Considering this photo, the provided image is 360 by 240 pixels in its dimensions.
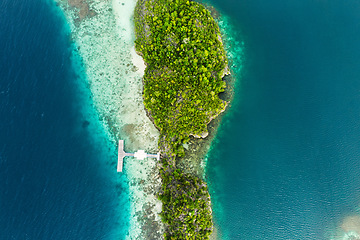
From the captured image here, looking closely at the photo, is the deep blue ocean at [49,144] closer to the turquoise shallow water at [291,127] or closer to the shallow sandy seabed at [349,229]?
the turquoise shallow water at [291,127]

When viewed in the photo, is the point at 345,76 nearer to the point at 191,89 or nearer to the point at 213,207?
the point at 191,89

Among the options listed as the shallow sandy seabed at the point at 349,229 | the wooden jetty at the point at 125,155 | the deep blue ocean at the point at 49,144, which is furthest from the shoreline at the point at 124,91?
the shallow sandy seabed at the point at 349,229

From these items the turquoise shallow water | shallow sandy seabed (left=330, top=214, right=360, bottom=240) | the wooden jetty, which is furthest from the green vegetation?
shallow sandy seabed (left=330, top=214, right=360, bottom=240)

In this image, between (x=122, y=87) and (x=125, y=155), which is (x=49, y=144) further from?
(x=122, y=87)

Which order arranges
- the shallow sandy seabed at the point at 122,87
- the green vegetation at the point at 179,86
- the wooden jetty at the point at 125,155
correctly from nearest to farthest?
the green vegetation at the point at 179,86, the wooden jetty at the point at 125,155, the shallow sandy seabed at the point at 122,87

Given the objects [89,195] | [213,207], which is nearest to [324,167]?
[213,207]
